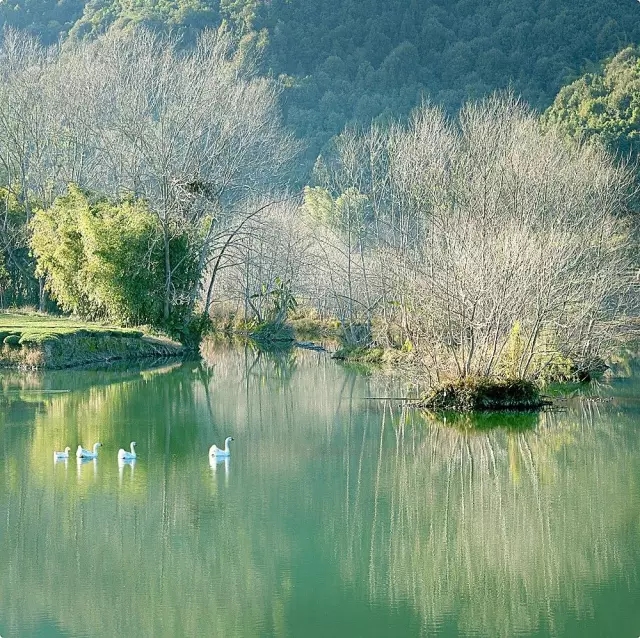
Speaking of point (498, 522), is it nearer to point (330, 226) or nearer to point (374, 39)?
point (330, 226)

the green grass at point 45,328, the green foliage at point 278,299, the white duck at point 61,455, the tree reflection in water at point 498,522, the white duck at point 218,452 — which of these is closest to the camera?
the tree reflection in water at point 498,522

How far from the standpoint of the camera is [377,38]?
312 feet

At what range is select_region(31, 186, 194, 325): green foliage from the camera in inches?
1478

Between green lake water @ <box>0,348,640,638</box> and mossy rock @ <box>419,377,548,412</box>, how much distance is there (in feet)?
1.94

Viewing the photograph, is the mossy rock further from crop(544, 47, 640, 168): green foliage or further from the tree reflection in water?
crop(544, 47, 640, 168): green foliage

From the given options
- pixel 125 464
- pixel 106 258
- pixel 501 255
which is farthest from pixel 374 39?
pixel 125 464

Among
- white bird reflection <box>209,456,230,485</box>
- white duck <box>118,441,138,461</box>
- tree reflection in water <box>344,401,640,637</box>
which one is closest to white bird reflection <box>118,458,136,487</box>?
white duck <box>118,441,138,461</box>

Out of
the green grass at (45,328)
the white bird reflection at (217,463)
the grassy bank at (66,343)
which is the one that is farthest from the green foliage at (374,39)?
the white bird reflection at (217,463)

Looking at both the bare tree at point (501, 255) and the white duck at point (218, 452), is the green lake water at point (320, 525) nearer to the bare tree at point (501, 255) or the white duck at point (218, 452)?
the white duck at point (218, 452)

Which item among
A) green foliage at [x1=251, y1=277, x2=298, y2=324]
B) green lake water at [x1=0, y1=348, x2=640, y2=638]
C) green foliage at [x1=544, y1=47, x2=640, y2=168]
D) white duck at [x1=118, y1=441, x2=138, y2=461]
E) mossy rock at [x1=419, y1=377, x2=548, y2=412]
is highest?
green foliage at [x1=544, y1=47, x2=640, y2=168]

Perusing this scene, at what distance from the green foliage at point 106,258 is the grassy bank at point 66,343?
113cm

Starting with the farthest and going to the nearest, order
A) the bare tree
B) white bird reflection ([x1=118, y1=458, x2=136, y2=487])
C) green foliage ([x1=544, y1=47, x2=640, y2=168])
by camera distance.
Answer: green foliage ([x1=544, y1=47, x2=640, y2=168]), the bare tree, white bird reflection ([x1=118, y1=458, x2=136, y2=487])

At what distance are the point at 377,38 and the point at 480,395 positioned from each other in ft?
249

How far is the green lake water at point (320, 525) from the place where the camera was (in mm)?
11422
